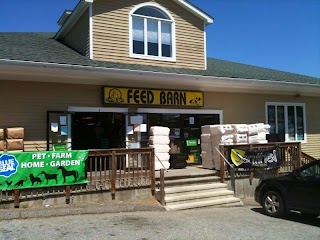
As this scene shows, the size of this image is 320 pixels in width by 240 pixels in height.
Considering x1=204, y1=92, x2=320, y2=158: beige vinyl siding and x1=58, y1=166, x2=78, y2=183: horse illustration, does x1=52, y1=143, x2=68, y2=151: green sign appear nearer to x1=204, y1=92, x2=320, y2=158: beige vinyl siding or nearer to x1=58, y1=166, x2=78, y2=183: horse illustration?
x1=58, y1=166, x2=78, y2=183: horse illustration

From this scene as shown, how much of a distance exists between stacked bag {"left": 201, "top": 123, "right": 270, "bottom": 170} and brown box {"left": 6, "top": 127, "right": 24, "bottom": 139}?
235 inches

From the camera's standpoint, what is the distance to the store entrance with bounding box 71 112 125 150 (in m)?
12.8

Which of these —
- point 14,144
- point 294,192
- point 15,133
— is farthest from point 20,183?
point 294,192

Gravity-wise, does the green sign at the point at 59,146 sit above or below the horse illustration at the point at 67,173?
above

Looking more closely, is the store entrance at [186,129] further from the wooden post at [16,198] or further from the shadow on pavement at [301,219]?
the wooden post at [16,198]

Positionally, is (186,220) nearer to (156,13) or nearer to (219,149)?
(219,149)

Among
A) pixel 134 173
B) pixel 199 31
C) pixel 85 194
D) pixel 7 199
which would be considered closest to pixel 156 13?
pixel 199 31

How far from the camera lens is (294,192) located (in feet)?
30.9

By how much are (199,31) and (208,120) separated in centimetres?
357

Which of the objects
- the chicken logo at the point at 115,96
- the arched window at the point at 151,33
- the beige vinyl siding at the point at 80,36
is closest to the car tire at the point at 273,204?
the chicken logo at the point at 115,96

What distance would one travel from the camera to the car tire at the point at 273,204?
9.77 meters

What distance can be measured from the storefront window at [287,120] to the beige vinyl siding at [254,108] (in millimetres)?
261

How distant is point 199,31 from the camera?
1575cm

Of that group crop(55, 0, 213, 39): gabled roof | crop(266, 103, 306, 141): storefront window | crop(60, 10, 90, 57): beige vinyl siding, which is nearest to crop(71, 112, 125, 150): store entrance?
crop(60, 10, 90, 57): beige vinyl siding
